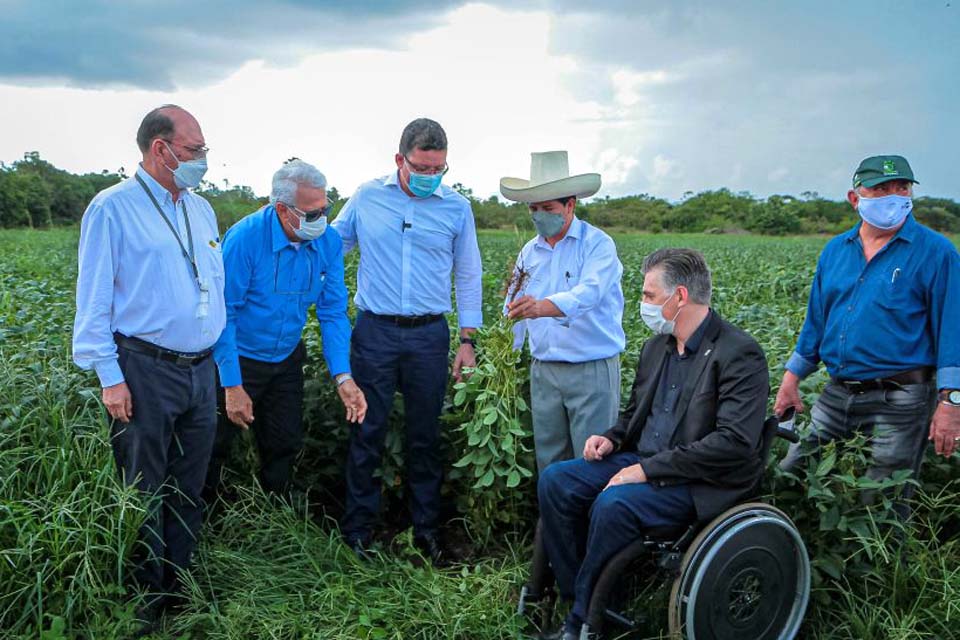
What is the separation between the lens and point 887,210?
379 centimetres

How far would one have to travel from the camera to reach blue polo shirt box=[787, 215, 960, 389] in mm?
3590

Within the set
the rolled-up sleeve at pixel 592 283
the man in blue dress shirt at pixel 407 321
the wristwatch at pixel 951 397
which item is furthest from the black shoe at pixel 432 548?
the wristwatch at pixel 951 397

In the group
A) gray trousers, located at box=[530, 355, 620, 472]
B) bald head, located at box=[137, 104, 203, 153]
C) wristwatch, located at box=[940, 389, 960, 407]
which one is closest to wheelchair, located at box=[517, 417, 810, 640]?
wristwatch, located at box=[940, 389, 960, 407]

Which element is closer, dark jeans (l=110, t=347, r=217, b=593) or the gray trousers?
dark jeans (l=110, t=347, r=217, b=593)

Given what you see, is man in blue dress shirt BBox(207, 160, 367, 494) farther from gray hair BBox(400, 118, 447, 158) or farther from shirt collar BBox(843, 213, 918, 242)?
shirt collar BBox(843, 213, 918, 242)

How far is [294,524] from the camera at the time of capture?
418cm

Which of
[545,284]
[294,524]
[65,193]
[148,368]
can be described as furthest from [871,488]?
[65,193]

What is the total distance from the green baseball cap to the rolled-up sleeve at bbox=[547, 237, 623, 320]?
4.07 ft

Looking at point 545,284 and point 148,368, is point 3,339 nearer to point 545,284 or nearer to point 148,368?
point 148,368

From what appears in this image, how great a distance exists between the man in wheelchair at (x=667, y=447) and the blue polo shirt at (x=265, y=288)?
4.99ft

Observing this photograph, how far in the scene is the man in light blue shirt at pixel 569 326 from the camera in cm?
418

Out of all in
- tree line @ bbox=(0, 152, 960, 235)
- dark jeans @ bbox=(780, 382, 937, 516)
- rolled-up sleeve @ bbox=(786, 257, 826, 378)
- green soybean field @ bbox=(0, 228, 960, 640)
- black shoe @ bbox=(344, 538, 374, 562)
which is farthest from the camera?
tree line @ bbox=(0, 152, 960, 235)

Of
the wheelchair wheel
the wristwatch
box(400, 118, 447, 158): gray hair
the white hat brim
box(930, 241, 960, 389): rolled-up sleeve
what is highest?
box(400, 118, 447, 158): gray hair

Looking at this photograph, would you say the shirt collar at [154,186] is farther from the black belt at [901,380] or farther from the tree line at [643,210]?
the tree line at [643,210]
